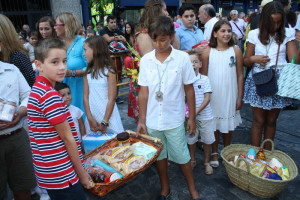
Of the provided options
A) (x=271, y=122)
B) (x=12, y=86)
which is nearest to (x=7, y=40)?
(x=12, y=86)

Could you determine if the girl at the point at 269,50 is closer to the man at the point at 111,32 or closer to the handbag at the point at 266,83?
the handbag at the point at 266,83

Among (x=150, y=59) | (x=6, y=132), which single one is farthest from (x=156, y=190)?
(x=6, y=132)

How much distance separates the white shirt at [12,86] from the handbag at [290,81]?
2700 mm

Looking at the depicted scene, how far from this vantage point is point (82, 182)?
172cm

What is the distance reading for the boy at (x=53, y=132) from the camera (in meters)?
1.53

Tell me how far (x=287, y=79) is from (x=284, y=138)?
1711 mm

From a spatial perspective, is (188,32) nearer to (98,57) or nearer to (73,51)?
(98,57)

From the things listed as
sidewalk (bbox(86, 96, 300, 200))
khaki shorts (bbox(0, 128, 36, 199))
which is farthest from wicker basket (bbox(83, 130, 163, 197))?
sidewalk (bbox(86, 96, 300, 200))

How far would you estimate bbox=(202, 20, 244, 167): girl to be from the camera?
9.89ft

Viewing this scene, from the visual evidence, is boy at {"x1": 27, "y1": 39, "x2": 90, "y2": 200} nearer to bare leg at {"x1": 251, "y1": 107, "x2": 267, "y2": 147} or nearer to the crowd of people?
the crowd of people

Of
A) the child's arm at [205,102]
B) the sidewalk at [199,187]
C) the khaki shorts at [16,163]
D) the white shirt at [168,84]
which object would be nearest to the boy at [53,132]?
the khaki shorts at [16,163]

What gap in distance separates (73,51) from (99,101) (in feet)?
2.67

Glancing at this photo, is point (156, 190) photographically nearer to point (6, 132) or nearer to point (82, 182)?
point (82, 182)

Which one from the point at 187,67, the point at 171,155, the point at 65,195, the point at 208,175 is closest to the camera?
the point at 65,195
